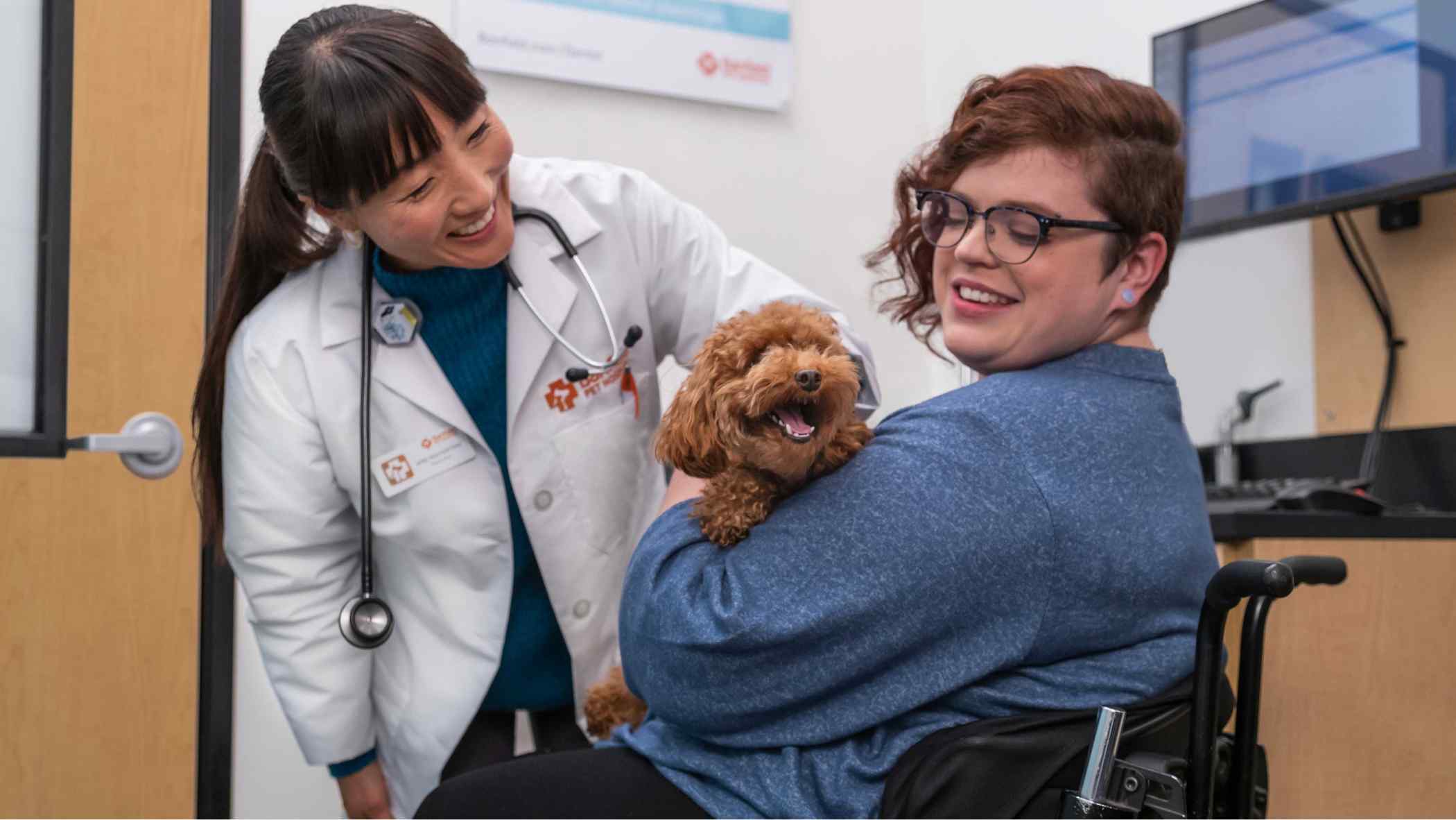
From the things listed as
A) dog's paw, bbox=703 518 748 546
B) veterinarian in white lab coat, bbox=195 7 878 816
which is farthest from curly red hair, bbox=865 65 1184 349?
dog's paw, bbox=703 518 748 546

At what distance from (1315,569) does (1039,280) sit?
13.5 inches

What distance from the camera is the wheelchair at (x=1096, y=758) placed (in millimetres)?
917

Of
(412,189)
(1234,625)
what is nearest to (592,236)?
(412,189)

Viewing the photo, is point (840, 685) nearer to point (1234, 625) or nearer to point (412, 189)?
point (412, 189)

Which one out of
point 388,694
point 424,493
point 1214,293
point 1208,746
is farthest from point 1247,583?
point 1214,293

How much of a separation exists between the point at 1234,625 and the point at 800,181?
1.48m

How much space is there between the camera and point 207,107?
2189mm

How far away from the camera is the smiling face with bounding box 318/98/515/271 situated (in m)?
1.23

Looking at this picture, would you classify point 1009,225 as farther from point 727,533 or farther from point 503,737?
point 503,737

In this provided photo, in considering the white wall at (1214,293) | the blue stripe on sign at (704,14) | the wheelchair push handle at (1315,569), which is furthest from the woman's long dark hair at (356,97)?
the blue stripe on sign at (704,14)

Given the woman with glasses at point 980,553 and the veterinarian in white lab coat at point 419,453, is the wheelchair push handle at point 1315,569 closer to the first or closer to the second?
the woman with glasses at point 980,553

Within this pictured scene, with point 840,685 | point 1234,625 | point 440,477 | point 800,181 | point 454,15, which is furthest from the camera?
point 800,181

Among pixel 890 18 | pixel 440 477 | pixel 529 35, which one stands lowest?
pixel 440 477

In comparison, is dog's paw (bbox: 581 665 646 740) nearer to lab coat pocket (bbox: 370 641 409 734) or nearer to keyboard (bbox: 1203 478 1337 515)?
lab coat pocket (bbox: 370 641 409 734)
